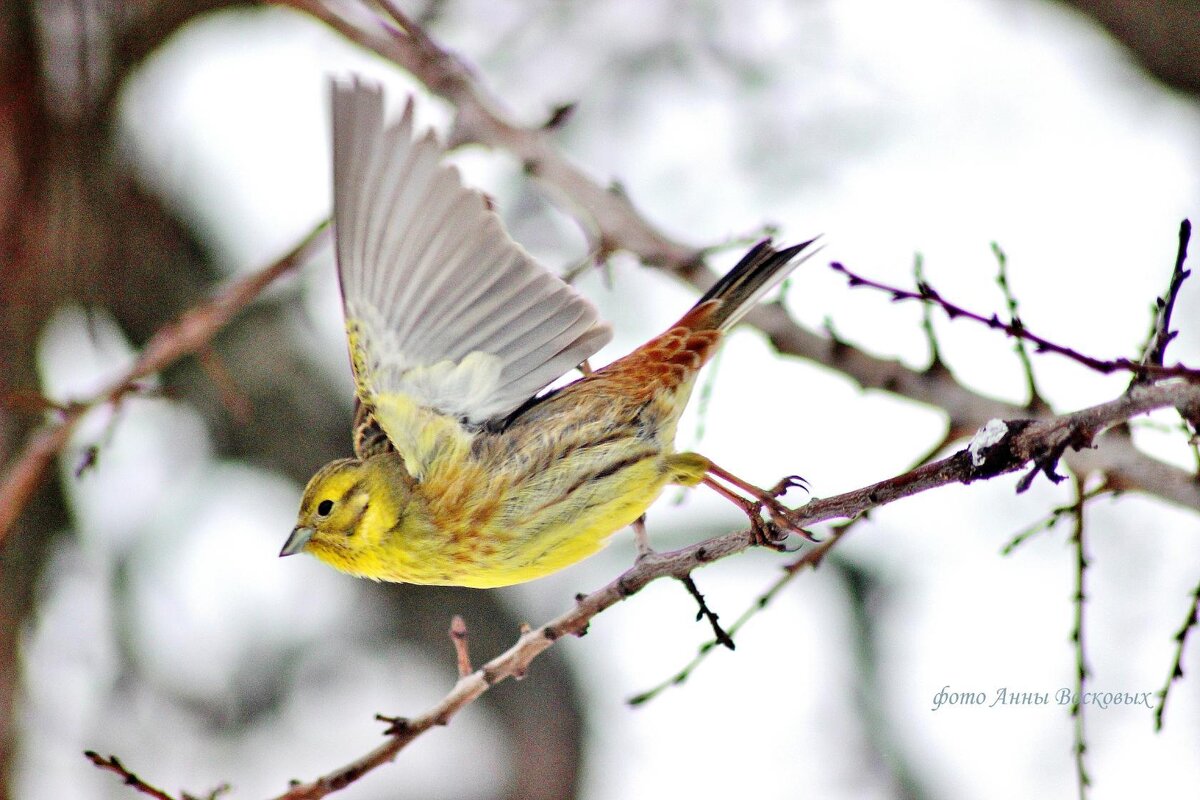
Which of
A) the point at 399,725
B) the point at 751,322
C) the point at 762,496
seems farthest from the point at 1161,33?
the point at 399,725

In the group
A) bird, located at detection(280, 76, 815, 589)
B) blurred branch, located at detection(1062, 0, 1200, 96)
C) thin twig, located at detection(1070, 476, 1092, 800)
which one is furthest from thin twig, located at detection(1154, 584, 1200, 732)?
blurred branch, located at detection(1062, 0, 1200, 96)

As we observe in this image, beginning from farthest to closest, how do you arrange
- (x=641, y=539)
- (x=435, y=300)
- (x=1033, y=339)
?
(x=435, y=300)
(x=641, y=539)
(x=1033, y=339)

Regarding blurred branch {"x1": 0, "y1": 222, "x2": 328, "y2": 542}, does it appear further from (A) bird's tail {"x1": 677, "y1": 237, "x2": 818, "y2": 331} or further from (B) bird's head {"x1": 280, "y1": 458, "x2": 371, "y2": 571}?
(A) bird's tail {"x1": 677, "y1": 237, "x2": 818, "y2": 331}

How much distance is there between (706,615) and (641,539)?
551mm

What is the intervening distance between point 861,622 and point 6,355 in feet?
17.7

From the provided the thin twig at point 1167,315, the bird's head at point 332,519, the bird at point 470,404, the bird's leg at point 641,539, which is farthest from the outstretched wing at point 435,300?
the thin twig at point 1167,315

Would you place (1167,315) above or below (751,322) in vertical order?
below

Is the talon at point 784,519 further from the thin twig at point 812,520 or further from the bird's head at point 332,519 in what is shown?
the bird's head at point 332,519

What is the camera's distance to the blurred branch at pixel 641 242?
346cm

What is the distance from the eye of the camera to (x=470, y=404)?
4.05 meters

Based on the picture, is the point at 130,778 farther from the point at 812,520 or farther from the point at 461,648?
the point at 812,520

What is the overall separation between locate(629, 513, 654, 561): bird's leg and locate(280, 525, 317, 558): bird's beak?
1107mm

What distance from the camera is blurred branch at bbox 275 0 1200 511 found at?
346 cm

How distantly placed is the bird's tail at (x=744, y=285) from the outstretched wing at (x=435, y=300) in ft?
1.64
